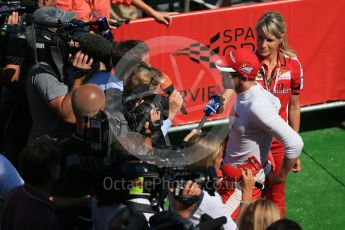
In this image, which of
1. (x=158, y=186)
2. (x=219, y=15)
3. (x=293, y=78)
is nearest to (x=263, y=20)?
(x=293, y=78)

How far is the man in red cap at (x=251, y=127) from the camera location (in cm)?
538

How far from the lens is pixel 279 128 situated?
5.34 m

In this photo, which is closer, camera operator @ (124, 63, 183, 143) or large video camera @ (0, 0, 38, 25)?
camera operator @ (124, 63, 183, 143)

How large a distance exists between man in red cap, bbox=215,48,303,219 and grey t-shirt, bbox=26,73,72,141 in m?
1.17

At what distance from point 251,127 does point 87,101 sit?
1274mm

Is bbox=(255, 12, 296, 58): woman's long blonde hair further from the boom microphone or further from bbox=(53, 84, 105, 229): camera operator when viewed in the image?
bbox=(53, 84, 105, 229): camera operator

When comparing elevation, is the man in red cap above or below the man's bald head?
below

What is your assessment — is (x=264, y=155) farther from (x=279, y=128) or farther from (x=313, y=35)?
(x=313, y=35)

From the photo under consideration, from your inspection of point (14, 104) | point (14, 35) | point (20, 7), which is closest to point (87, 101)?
point (14, 35)

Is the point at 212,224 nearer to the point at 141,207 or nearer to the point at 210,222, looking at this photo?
the point at 210,222

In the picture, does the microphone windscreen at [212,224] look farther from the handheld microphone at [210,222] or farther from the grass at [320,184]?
the grass at [320,184]

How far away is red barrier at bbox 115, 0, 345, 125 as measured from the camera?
25.7 ft

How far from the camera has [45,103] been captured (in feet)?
18.1

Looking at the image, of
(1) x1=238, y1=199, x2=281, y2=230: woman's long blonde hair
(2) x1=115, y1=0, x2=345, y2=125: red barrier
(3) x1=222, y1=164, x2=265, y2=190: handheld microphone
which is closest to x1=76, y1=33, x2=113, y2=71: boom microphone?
(3) x1=222, y1=164, x2=265, y2=190: handheld microphone
